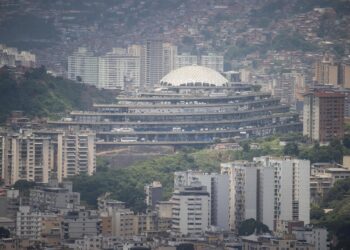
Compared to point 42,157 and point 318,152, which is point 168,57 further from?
point 42,157

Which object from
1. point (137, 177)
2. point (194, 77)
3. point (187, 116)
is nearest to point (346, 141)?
point (187, 116)

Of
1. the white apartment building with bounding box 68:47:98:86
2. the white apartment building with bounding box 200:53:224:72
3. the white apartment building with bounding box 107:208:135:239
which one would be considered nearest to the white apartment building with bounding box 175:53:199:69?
the white apartment building with bounding box 200:53:224:72

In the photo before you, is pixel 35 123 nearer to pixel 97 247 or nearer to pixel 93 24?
pixel 97 247

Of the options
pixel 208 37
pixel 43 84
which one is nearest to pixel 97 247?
pixel 43 84

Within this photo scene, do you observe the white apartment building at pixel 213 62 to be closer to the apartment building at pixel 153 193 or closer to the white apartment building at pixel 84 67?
the white apartment building at pixel 84 67

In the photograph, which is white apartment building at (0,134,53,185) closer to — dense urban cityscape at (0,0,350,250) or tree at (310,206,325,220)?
dense urban cityscape at (0,0,350,250)

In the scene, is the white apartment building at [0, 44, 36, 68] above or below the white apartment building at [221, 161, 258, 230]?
above
